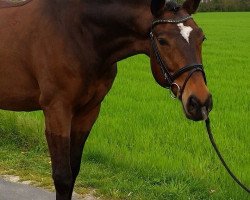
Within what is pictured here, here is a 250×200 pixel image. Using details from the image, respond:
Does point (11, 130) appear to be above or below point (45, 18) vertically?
below

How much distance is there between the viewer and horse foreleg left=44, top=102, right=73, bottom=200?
3133 mm

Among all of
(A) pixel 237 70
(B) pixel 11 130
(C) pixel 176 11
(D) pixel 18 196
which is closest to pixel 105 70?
(C) pixel 176 11

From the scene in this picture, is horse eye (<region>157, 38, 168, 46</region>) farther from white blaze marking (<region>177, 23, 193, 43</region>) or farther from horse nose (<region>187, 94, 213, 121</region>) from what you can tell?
horse nose (<region>187, 94, 213, 121</region>)

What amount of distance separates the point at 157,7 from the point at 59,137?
3.64 ft

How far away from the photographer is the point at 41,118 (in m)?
6.25

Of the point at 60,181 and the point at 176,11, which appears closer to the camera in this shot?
the point at 176,11

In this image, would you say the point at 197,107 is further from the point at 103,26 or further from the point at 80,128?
the point at 80,128

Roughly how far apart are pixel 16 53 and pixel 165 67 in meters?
1.20

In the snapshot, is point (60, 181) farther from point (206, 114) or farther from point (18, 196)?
point (206, 114)

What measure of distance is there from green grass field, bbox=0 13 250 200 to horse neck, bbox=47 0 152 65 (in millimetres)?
1461

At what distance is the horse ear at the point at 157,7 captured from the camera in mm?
2646

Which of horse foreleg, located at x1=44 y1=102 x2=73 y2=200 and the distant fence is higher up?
horse foreleg, located at x1=44 y1=102 x2=73 y2=200

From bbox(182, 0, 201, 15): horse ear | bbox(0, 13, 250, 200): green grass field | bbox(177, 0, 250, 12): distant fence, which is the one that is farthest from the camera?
bbox(177, 0, 250, 12): distant fence

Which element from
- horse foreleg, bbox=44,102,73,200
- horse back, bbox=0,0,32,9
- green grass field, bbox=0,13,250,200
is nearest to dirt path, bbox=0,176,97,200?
green grass field, bbox=0,13,250,200
